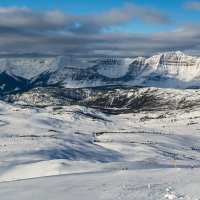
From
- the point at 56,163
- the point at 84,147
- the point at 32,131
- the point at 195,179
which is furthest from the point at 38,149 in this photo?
the point at 32,131

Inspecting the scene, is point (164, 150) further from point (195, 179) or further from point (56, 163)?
point (195, 179)

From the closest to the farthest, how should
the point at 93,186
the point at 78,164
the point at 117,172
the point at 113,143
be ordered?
the point at 93,186 → the point at 117,172 → the point at 78,164 → the point at 113,143

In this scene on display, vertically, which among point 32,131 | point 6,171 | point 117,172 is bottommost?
point 32,131

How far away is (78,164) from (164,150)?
78631 millimetres

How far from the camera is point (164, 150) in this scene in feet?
420

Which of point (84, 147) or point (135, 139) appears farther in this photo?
point (135, 139)

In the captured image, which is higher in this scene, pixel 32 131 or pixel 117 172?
pixel 117 172

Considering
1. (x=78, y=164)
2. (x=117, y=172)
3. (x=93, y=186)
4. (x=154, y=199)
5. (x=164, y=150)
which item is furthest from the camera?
(x=164, y=150)

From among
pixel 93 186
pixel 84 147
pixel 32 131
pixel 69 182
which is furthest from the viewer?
pixel 32 131

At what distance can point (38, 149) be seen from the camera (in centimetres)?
10100

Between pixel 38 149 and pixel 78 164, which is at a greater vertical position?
pixel 78 164

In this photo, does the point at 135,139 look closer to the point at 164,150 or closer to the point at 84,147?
the point at 164,150

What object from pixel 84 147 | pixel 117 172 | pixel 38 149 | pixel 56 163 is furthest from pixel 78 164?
pixel 84 147

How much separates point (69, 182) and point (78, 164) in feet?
76.4
